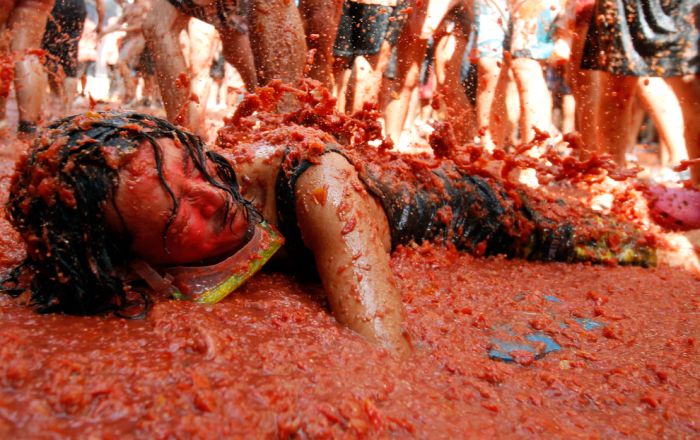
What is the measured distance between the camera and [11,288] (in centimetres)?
138

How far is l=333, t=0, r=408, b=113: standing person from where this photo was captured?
4.18m

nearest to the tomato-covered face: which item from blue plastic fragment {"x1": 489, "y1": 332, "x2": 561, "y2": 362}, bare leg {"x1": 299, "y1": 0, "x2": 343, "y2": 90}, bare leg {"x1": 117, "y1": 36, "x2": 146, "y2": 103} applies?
blue plastic fragment {"x1": 489, "y1": 332, "x2": 561, "y2": 362}

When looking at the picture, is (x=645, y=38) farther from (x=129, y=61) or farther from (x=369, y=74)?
(x=129, y=61)

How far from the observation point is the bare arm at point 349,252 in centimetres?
133

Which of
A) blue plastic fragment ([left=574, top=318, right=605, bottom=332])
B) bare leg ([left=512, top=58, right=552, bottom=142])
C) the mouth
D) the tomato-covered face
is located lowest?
blue plastic fragment ([left=574, top=318, right=605, bottom=332])

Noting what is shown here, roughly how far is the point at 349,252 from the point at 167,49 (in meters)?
2.21

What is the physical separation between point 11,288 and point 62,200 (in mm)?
381

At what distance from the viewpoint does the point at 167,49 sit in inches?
120

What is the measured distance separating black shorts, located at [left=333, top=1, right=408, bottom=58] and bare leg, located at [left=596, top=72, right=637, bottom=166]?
1.64m

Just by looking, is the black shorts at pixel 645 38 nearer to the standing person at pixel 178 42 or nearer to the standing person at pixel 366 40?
the standing person at pixel 366 40

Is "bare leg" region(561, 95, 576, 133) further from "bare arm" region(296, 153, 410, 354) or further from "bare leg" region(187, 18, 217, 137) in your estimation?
"bare arm" region(296, 153, 410, 354)

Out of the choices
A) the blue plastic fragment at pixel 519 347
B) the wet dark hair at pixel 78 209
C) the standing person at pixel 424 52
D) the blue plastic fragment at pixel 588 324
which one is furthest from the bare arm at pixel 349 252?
the standing person at pixel 424 52

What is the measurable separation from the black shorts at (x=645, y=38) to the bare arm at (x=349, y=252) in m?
2.38

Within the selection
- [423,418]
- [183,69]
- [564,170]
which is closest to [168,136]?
[423,418]
